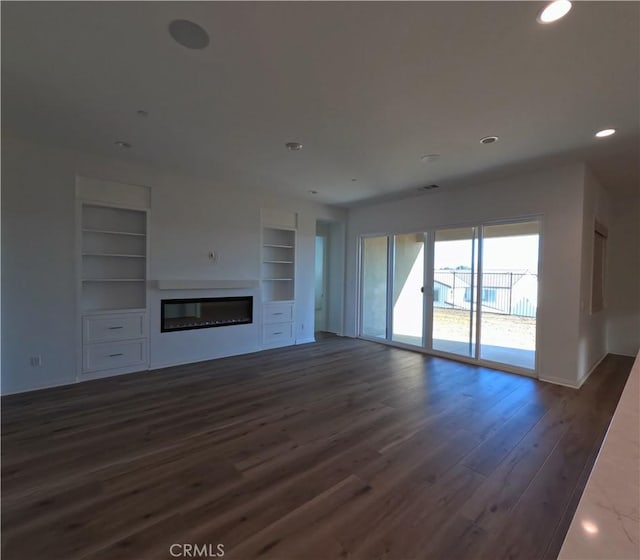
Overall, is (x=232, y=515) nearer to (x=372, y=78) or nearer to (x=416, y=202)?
(x=372, y=78)

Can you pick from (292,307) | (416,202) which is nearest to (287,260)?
(292,307)

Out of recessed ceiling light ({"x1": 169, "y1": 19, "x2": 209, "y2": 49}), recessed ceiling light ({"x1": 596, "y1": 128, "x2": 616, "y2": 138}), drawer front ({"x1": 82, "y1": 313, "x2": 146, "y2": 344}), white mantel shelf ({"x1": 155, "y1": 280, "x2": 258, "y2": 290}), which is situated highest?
recessed ceiling light ({"x1": 169, "y1": 19, "x2": 209, "y2": 49})

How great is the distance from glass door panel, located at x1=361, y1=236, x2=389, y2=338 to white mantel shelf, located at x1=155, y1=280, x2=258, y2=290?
2.54 metres

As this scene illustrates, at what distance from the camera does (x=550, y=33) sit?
1.86 m

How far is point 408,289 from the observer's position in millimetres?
6055

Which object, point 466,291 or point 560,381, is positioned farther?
point 466,291

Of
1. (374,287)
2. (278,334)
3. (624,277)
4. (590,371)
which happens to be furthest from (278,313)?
(624,277)

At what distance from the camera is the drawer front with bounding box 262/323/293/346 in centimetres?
577

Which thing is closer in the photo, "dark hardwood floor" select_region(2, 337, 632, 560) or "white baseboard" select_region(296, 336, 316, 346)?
"dark hardwood floor" select_region(2, 337, 632, 560)

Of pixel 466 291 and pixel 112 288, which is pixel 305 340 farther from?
pixel 112 288

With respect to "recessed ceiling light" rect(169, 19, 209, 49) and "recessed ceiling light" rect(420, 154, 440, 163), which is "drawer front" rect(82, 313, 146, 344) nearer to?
"recessed ceiling light" rect(169, 19, 209, 49)

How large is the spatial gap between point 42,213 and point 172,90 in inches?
99.2

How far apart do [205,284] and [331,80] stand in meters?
3.55

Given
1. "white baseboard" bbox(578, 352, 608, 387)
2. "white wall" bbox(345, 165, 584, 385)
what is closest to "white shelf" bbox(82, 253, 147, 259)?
"white wall" bbox(345, 165, 584, 385)
